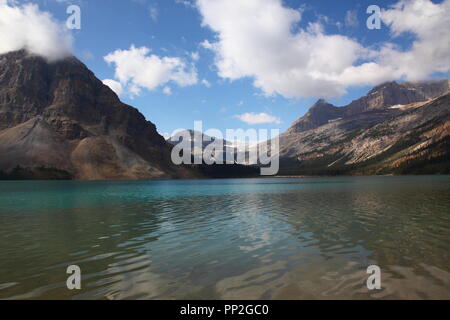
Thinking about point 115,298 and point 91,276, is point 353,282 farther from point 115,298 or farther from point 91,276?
point 91,276

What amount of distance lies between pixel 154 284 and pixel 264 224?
20.8 m

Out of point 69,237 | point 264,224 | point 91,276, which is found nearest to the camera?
point 91,276

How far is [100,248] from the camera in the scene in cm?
2386

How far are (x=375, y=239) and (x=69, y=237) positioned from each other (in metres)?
28.9

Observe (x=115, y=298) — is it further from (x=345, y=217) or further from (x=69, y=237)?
(x=345, y=217)

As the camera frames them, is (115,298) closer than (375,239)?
Yes

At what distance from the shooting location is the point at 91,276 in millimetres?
16953

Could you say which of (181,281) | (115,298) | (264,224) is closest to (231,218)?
(264,224)

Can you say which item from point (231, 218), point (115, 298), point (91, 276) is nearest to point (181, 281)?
point (115, 298)
